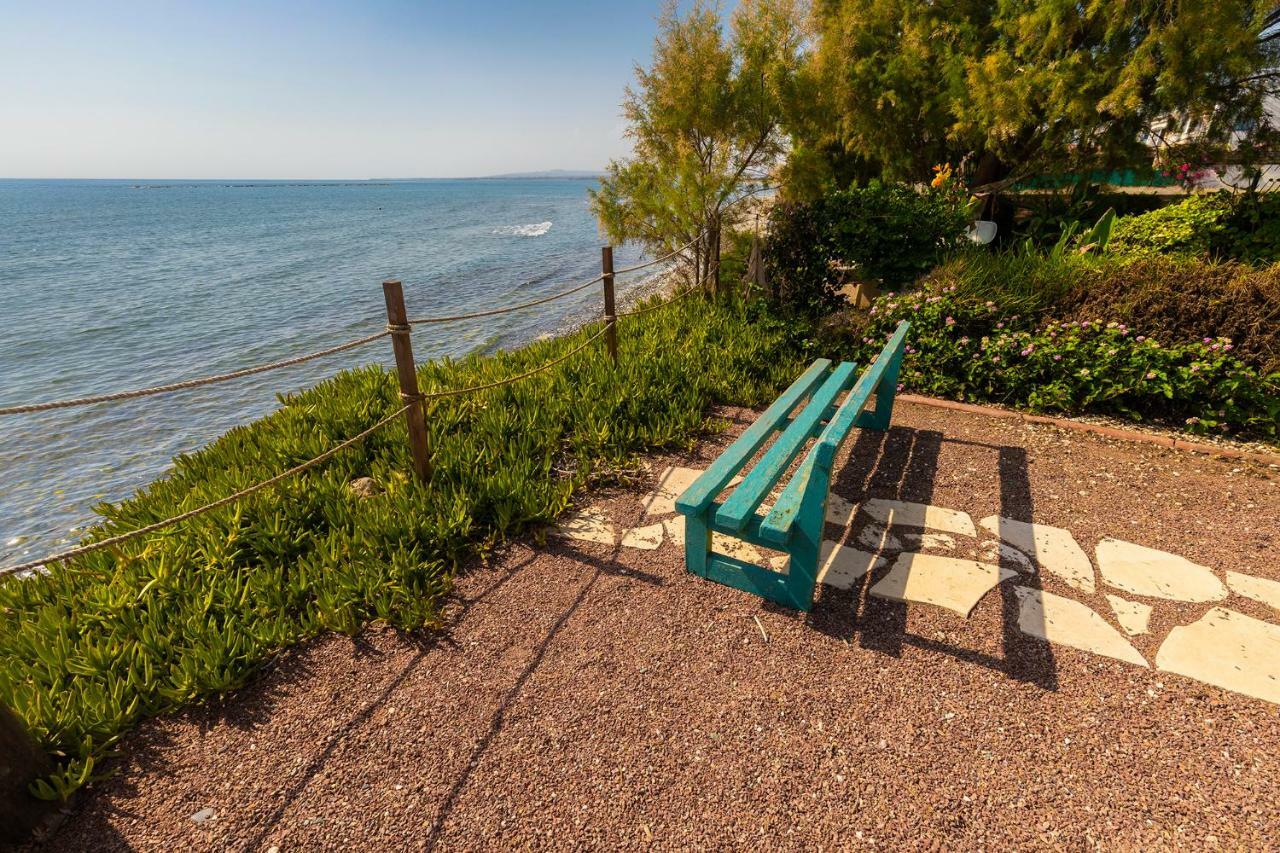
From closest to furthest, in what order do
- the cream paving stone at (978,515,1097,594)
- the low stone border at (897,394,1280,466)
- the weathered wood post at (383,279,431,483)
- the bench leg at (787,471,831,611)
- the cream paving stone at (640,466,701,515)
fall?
the bench leg at (787,471,831,611), the cream paving stone at (978,515,1097,594), the weathered wood post at (383,279,431,483), the cream paving stone at (640,466,701,515), the low stone border at (897,394,1280,466)

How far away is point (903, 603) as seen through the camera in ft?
8.92

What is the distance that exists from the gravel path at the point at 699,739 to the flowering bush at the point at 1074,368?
A: 1806mm

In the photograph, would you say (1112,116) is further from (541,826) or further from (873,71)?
(541,826)

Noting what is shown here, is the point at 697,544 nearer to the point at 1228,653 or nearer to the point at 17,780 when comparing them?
the point at 1228,653

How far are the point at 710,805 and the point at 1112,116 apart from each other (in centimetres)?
946

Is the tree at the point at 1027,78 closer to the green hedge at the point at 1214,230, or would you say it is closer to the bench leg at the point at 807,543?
the green hedge at the point at 1214,230

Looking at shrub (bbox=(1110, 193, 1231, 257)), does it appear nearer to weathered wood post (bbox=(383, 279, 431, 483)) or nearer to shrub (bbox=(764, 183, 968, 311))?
shrub (bbox=(764, 183, 968, 311))

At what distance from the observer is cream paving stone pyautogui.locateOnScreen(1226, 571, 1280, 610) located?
8.66ft

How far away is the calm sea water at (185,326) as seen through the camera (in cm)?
670

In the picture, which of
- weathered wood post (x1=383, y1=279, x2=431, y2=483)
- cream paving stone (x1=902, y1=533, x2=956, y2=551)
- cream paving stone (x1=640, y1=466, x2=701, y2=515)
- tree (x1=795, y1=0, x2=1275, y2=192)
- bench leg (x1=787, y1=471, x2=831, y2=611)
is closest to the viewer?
bench leg (x1=787, y1=471, x2=831, y2=611)

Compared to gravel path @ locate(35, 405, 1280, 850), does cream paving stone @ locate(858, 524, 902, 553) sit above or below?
above

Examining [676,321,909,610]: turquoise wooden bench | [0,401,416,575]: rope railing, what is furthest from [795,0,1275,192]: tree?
[0,401,416,575]: rope railing

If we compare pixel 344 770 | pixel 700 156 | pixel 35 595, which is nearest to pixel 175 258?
pixel 700 156

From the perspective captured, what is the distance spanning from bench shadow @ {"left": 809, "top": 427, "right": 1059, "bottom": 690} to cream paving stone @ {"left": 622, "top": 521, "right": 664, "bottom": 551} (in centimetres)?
98
